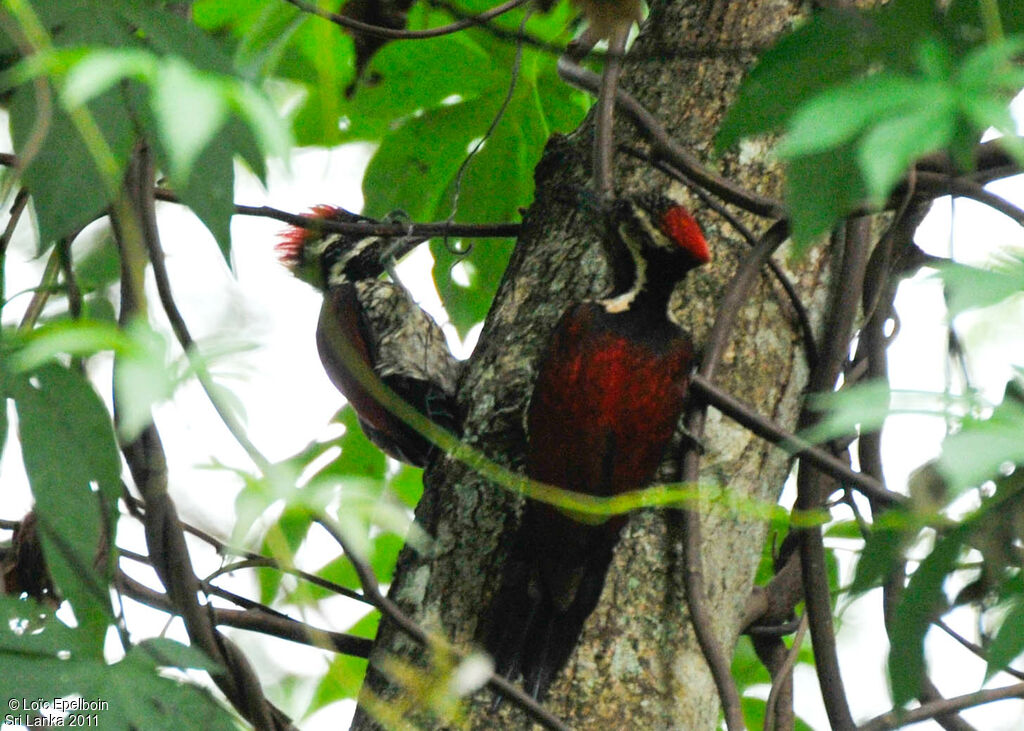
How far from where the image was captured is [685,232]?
7.34 feet

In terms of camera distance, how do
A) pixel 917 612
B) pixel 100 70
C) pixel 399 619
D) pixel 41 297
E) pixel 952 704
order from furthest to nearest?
pixel 952 704 < pixel 41 297 < pixel 399 619 < pixel 917 612 < pixel 100 70

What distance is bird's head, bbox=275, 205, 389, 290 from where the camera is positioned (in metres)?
4.05

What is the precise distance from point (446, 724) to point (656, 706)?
368 millimetres

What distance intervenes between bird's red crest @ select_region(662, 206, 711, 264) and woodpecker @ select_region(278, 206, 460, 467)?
124 centimetres

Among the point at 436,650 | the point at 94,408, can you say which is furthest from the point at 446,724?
the point at 94,408

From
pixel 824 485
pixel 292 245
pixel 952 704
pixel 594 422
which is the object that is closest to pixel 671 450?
pixel 594 422

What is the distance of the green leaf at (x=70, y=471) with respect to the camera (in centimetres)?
132

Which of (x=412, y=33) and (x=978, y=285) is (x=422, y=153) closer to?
(x=412, y=33)

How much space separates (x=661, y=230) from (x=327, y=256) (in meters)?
2.14

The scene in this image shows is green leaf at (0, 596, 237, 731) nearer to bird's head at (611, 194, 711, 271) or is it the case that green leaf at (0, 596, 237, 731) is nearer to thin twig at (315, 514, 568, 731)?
thin twig at (315, 514, 568, 731)

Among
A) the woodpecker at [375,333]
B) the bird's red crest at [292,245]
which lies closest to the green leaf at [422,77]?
the woodpecker at [375,333]

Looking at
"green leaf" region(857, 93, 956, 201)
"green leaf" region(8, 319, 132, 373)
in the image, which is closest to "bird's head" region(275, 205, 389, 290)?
"green leaf" region(8, 319, 132, 373)

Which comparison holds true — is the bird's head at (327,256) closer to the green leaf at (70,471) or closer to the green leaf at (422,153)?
the green leaf at (422,153)

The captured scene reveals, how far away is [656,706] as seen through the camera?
2004mm
